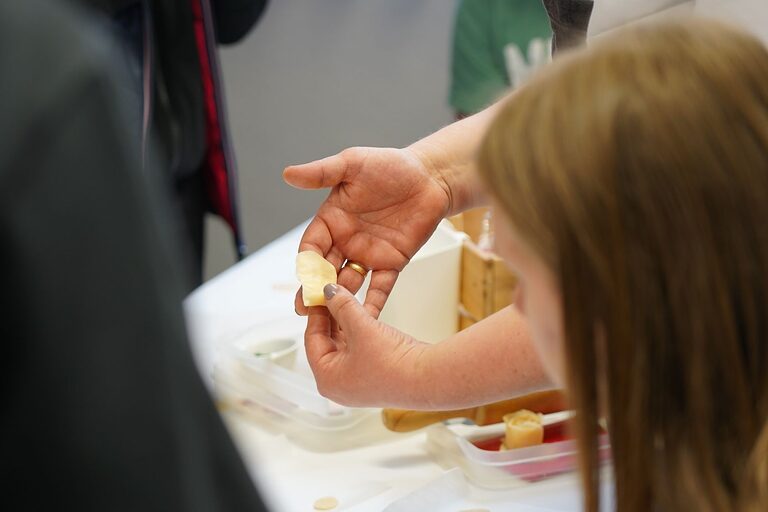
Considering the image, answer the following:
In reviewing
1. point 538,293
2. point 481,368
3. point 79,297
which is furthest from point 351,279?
point 79,297

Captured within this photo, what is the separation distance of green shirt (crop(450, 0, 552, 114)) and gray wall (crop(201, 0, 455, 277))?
0.43m

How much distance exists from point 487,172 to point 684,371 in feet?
0.66

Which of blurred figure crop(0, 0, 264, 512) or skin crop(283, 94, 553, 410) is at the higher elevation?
blurred figure crop(0, 0, 264, 512)

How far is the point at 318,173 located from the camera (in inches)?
45.2

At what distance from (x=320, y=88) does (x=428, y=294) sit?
6.35ft

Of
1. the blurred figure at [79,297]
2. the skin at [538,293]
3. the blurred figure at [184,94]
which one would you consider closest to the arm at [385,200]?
the skin at [538,293]

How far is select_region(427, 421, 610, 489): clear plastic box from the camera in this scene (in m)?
1.02

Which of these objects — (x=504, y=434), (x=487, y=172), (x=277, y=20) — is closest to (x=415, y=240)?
(x=504, y=434)

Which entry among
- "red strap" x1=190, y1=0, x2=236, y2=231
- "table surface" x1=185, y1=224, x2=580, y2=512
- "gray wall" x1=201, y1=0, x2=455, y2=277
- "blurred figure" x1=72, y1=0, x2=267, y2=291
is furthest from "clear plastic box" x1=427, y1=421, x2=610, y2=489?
"gray wall" x1=201, y1=0, x2=455, y2=277

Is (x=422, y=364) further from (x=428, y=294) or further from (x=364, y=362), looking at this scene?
(x=428, y=294)

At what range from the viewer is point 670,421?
2.22ft

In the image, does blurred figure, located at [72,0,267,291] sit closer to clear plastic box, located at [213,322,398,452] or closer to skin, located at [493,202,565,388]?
clear plastic box, located at [213,322,398,452]

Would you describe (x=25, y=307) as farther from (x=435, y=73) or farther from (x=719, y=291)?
(x=435, y=73)

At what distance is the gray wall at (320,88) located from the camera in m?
2.97
